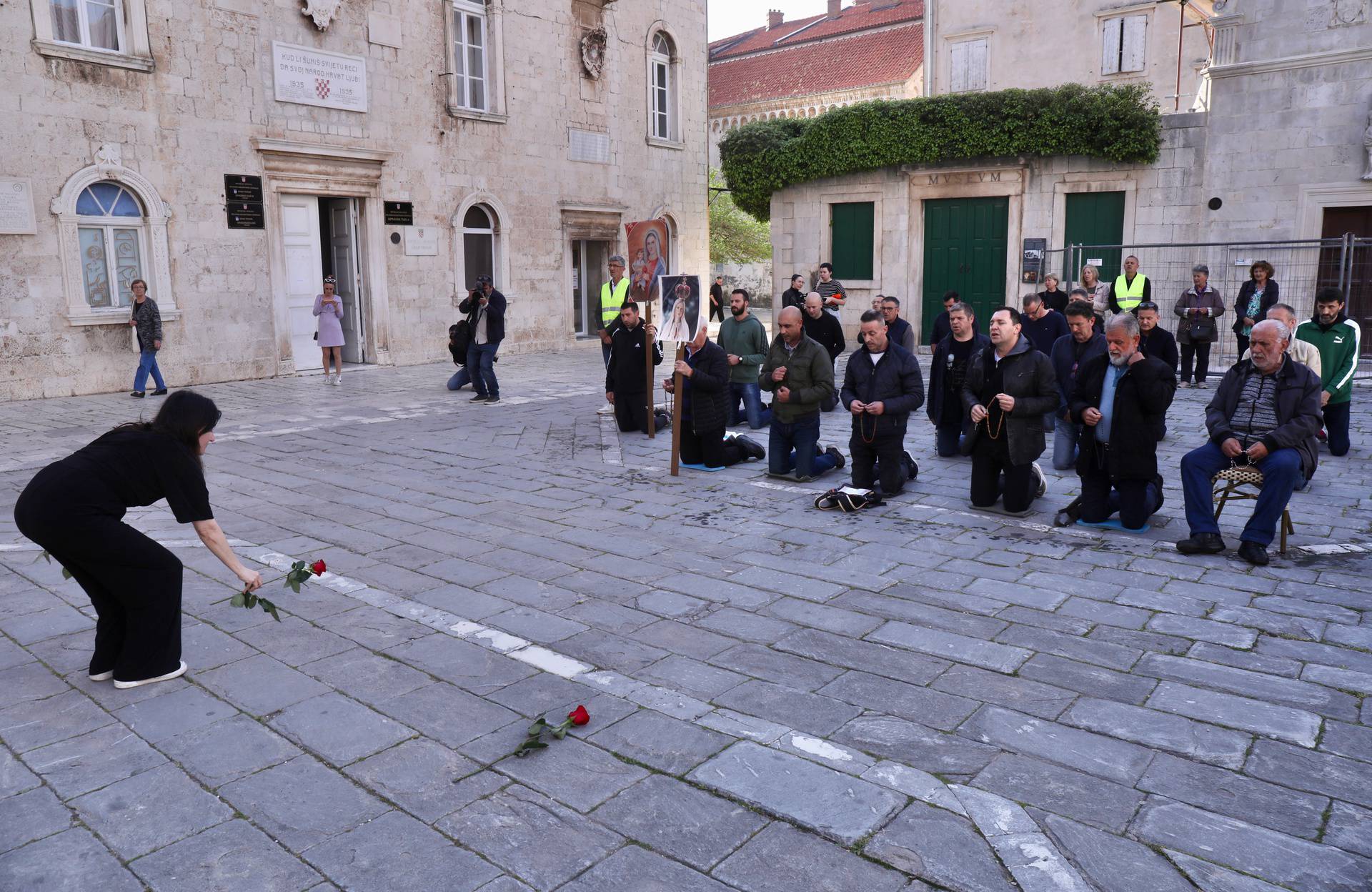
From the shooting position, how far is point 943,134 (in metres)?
19.6

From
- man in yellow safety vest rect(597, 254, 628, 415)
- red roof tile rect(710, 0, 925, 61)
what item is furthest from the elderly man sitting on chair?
red roof tile rect(710, 0, 925, 61)

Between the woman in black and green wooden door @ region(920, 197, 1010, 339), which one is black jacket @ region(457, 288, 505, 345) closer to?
the woman in black

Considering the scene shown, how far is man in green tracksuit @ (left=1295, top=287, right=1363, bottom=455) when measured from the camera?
9.20m

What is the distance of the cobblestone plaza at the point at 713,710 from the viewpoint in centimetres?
331

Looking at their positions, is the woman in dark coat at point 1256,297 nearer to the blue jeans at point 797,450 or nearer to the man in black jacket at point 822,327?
the man in black jacket at point 822,327

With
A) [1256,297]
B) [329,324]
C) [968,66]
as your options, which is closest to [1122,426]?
[1256,297]

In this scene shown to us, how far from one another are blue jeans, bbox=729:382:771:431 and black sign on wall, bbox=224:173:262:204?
29.0ft

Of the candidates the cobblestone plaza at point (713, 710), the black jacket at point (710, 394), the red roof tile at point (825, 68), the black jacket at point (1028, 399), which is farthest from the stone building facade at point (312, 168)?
the red roof tile at point (825, 68)

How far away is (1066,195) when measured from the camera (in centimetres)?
1923

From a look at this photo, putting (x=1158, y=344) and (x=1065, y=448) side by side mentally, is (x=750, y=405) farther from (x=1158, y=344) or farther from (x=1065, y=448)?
→ (x=1158, y=344)

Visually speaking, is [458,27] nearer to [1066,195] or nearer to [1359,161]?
[1066,195]

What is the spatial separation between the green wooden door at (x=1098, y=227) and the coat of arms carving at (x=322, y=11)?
13.0m

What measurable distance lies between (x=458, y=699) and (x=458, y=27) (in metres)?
17.5

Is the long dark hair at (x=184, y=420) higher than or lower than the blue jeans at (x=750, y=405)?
higher
